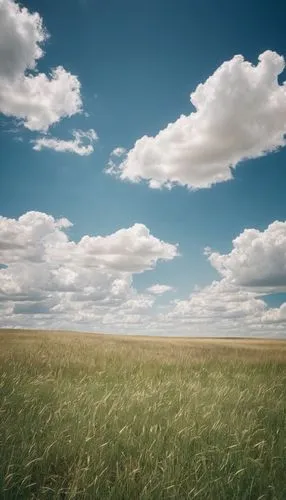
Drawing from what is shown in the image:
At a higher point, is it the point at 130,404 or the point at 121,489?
the point at 130,404

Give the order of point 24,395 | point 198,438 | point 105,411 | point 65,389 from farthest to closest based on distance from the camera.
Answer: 1. point 65,389
2. point 24,395
3. point 105,411
4. point 198,438

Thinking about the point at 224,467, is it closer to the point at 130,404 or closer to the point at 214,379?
the point at 130,404

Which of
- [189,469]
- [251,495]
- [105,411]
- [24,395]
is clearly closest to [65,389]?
[24,395]

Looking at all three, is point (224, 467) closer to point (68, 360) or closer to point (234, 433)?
point (234, 433)

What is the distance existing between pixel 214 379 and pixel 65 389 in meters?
4.71

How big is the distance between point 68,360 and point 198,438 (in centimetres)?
770

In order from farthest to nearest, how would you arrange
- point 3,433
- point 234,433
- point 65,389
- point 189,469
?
point 65,389
point 234,433
point 3,433
point 189,469

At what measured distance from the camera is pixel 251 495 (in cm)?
382

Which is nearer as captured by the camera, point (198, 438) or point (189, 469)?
point (189, 469)

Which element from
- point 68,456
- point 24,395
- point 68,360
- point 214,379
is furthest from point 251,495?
point 68,360

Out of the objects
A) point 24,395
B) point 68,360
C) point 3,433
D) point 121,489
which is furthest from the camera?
point 68,360

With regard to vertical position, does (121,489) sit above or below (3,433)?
below

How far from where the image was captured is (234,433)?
528 centimetres

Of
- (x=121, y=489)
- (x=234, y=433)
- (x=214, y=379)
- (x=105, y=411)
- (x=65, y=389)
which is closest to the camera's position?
(x=121, y=489)
